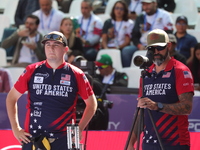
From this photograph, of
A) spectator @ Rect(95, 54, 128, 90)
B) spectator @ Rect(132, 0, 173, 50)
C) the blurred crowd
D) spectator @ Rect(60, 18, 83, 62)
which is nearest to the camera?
spectator @ Rect(95, 54, 128, 90)

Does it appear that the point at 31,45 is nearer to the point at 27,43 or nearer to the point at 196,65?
the point at 27,43

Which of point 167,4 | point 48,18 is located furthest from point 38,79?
point 167,4

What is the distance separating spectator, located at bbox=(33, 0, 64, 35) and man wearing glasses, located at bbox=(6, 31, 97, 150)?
613 cm

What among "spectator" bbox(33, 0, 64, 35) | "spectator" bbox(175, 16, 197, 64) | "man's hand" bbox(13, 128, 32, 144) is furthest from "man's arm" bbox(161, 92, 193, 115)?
"spectator" bbox(33, 0, 64, 35)

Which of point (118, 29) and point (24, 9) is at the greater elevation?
point (24, 9)

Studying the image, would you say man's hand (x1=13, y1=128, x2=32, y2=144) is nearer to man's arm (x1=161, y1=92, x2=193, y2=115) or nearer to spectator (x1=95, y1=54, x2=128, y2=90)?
man's arm (x1=161, y1=92, x2=193, y2=115)

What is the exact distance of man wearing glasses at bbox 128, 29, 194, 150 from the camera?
4.93 m

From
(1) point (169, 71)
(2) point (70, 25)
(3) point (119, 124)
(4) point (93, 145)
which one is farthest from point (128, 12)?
(1) point (169, 71)

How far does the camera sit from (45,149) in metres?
5.02

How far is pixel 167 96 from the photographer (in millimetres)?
5020

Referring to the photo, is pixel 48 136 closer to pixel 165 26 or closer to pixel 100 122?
pixel 100 122

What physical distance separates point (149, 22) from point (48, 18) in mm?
2124

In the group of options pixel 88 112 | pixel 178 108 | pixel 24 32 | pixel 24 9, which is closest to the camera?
pixel 178 108

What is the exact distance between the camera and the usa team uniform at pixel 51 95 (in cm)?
506
